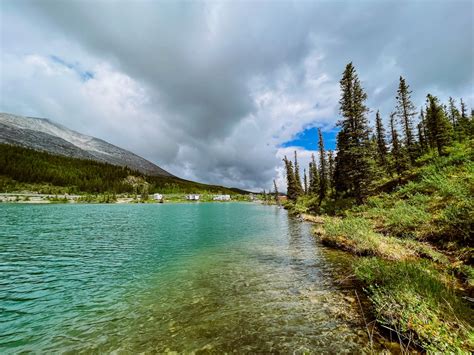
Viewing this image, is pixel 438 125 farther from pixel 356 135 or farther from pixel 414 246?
pixel 414 246

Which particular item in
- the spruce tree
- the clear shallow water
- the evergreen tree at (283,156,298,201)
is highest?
the spruce tree

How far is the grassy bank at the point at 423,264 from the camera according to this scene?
6.16 meters

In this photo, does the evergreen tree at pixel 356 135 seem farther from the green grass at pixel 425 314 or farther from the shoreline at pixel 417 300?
the green grass at pixel 425 314

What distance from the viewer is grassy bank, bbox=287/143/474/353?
20.2 ft

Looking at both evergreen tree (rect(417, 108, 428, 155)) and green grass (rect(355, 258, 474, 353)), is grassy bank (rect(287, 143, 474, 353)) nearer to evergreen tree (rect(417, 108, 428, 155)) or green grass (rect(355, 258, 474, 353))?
green grass (rect(355, 258, 474, 353))

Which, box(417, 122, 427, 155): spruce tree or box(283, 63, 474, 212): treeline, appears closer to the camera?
box(283, 63, 474, 212): treeline

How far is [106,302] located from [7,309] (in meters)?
4.15

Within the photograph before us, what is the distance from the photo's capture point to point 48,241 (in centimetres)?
2486

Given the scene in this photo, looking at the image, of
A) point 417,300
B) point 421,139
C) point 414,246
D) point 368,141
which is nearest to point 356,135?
point 368,141

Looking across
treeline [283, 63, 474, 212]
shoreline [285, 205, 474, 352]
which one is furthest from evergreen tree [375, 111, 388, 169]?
shoreline [285, 205, 474, 352]

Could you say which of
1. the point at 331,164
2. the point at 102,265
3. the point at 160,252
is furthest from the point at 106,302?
the point at 331,164

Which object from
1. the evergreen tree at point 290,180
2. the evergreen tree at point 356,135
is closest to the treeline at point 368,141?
the evergreen tree at point 356,135

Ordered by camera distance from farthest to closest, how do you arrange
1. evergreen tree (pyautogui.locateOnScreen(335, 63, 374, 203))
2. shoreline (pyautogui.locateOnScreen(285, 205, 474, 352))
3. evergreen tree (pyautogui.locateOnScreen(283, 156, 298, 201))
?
evergreen tree (pyautogui.locateOnScreen(283, 156, 298, 201)), evergreen tree (pyautogui.locateOnScreen(335, 63, 374, 203)), shoreline (pyautogui.locateOnScreen(285, 205, 474, 352))

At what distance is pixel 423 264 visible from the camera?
37.5ft
